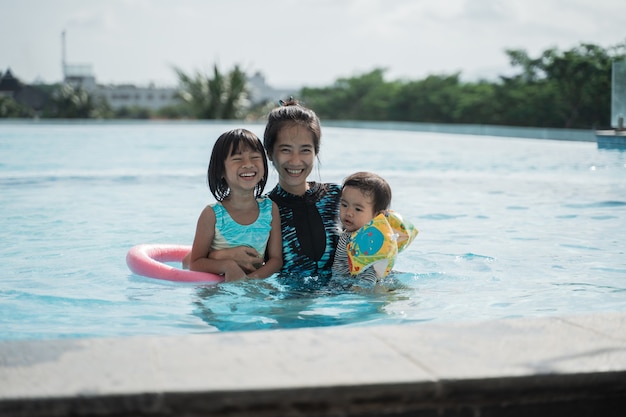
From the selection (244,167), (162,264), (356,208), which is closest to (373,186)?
(356,208)

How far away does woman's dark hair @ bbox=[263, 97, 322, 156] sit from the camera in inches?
165

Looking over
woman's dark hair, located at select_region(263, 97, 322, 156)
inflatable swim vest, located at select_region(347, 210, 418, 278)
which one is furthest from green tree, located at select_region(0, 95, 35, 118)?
inflatable swim vest, located at select_region(347, 210, 418, 278)

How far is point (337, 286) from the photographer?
13.7 ft

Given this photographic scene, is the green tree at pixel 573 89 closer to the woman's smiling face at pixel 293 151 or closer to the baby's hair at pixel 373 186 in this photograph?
the baby's hair at pixel 373 186

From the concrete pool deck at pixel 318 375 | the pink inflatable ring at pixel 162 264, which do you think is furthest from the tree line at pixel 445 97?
the concrete pool deck at pixel 318 375

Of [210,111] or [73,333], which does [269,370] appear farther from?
[210,111]

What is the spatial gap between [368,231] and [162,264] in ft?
4.08

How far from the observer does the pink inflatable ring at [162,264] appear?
163 inches

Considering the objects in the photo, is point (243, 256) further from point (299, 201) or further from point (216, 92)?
point (216, 92)

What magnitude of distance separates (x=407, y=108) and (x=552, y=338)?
31.2 metres

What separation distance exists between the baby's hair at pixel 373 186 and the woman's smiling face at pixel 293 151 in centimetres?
26

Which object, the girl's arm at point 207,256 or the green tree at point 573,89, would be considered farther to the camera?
the green tree at point 573,89

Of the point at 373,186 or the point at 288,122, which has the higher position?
the point at 288,122

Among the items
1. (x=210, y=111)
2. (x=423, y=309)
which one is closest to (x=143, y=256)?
(x=423, y=309)
